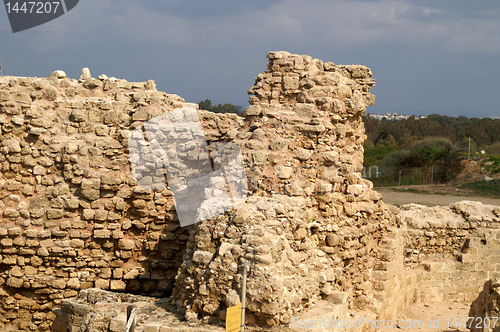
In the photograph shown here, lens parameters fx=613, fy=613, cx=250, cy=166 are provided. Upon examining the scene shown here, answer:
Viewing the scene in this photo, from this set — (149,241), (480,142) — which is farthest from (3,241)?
(480,142)

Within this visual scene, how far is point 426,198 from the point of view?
22.4 meters

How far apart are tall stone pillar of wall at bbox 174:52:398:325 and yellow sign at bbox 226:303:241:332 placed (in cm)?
39

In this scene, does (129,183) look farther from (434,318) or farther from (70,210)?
(434,318)

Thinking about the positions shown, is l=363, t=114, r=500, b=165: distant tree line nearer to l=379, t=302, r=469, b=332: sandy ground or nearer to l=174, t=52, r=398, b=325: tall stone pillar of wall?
l=379, t=302, r=469, b=332: sandy ground

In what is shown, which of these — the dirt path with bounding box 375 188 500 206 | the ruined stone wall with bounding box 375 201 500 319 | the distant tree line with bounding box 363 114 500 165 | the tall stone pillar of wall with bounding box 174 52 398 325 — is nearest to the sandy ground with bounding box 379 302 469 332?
the ruined stone wall with bounding box 375 201 500 319

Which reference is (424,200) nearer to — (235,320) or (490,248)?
(490,248)

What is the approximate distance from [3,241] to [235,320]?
395 centimetres

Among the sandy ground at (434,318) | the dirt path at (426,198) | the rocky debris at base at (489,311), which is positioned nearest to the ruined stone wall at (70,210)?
the sandy ground at (434,318)

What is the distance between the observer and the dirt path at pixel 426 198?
2133 centimetres

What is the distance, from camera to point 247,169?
787 centimetres

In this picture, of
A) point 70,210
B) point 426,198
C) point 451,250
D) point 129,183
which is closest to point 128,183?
A: point 129,183

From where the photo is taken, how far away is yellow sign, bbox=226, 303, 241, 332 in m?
5.73

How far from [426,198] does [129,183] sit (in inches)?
635

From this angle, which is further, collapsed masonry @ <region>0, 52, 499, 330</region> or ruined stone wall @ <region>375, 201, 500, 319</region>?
ruined stone wall @ <region>375, 201, 500, 319</region>
